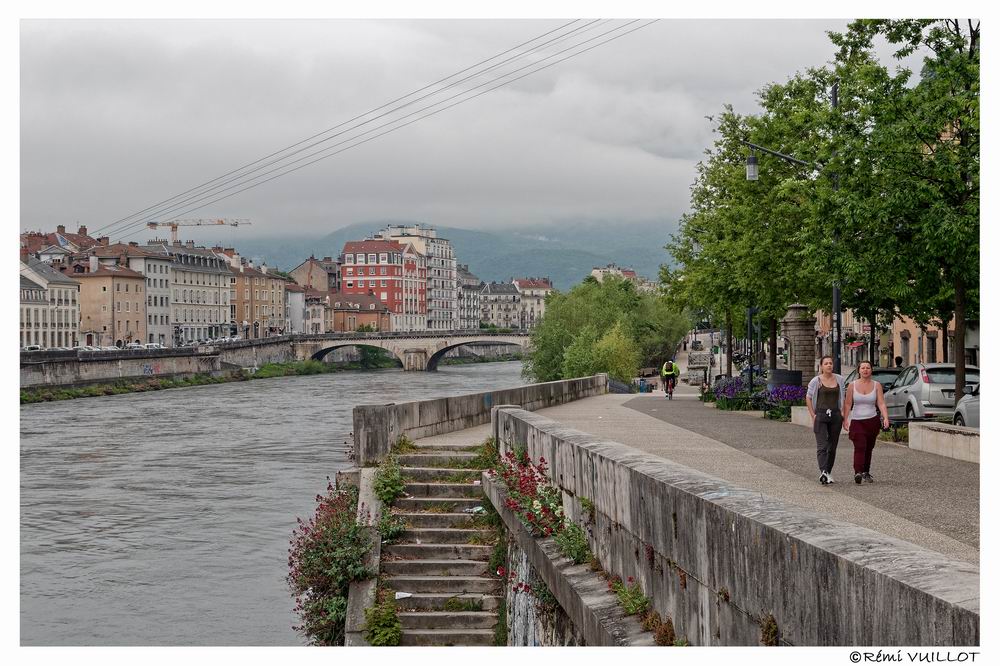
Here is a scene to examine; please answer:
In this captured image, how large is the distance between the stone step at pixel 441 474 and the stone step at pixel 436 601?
296 cm

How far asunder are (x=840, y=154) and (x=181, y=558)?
1564 cm

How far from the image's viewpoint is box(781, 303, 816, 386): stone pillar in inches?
1359

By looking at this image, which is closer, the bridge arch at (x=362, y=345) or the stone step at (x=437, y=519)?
the stone step at (x=437, y=519)

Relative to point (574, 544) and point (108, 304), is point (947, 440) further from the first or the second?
point (108, 304)

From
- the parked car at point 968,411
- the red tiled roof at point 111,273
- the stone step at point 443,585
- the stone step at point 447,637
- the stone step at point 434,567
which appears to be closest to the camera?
the stone step at point 447,637

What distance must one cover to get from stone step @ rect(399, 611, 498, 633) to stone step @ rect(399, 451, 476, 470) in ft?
14.5

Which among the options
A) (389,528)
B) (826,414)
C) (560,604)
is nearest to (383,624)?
(389,528)

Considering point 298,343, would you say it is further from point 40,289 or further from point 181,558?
point 181,558

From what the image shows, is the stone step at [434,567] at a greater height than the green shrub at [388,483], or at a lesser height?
lesser

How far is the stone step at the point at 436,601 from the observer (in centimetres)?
1574

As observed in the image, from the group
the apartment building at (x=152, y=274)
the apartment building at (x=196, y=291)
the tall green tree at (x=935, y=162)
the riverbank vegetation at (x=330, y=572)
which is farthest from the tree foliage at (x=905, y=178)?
the apartment building at (x=196, y=291)

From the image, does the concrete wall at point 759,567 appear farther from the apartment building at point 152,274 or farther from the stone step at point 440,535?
the apartment building at point 152,274

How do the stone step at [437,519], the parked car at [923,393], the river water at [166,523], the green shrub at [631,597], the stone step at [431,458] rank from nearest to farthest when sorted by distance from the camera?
1. the green shrub at [631,597]
2. the stone step at [437,519]
3. the stone step at [431,458]
4. the river water at [166,523]
5. the parked car at [923,393]

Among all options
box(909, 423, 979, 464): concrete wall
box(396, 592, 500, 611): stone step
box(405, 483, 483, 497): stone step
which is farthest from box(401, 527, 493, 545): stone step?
box(909, 423, 979, 464): concrete wall
